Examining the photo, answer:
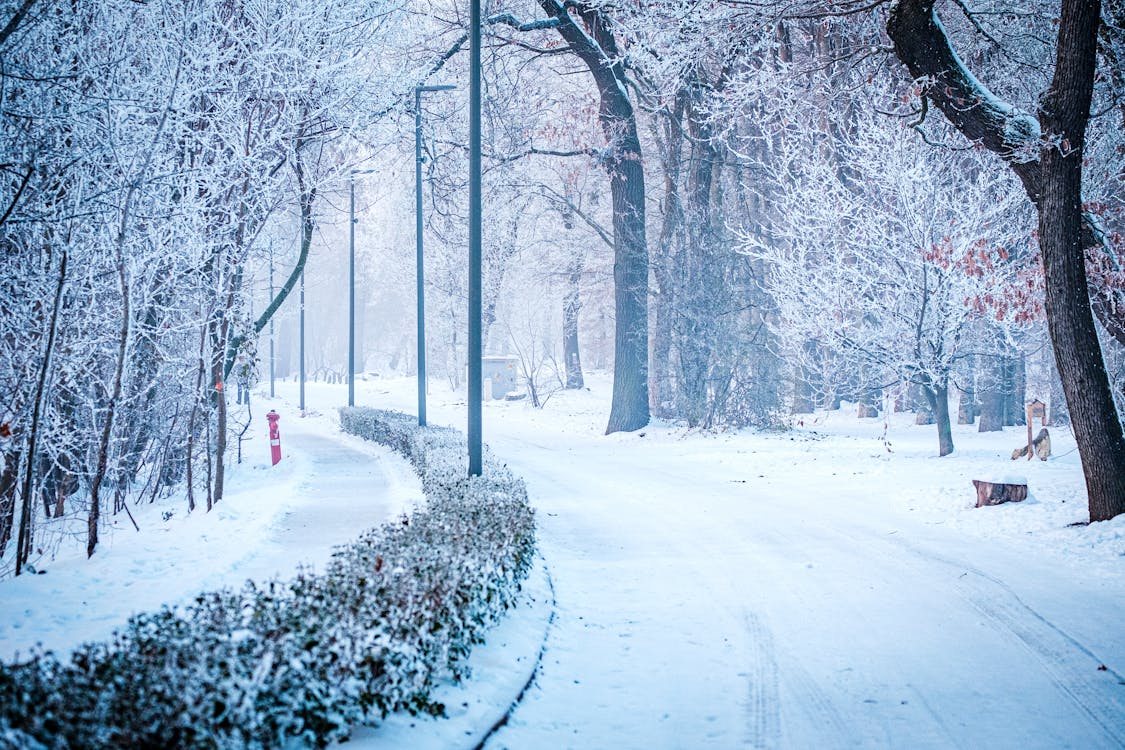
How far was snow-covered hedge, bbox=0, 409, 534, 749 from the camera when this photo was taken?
9.92 ft

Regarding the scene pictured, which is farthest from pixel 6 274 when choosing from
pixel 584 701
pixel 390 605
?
pixel 584 701

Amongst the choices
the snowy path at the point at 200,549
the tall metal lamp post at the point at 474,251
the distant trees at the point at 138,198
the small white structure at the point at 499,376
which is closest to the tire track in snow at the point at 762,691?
the snowy path at the point at 200,549

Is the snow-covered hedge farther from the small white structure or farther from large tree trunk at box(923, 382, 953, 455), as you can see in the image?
the small white structure

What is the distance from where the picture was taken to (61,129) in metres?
8.82

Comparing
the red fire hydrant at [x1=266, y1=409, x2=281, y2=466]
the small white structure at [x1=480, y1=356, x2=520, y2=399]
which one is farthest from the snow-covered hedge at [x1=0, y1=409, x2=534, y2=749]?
the small white structure at [x1=480, y1=356, x2=520, y2=399]

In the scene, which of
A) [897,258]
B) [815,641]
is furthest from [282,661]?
[897,258]

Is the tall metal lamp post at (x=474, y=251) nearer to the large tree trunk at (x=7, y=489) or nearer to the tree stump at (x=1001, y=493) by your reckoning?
the large tree trunk at (x=7, y=489)

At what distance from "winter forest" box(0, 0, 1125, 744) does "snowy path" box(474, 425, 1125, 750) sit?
1031mm

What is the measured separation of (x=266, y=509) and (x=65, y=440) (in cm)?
334

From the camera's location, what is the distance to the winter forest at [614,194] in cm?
945

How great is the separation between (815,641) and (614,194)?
18554mm

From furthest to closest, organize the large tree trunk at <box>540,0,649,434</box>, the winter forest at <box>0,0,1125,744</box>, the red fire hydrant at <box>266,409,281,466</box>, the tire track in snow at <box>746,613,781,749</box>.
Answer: the large tree trunk at <box>540,0,649,434</box>
the red fire hydrant at <box>266,409,281,466</box>
the winter forest at <box>0,0,1125,744</box>
the tire track in snow at <box>746,613,781,749</box>

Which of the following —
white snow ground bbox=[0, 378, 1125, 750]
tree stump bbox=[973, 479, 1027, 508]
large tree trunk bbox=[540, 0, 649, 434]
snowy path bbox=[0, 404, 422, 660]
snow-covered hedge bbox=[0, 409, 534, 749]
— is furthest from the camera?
large tree trunk bbox=[540, 0, 649, 434]

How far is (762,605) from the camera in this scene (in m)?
7.26
